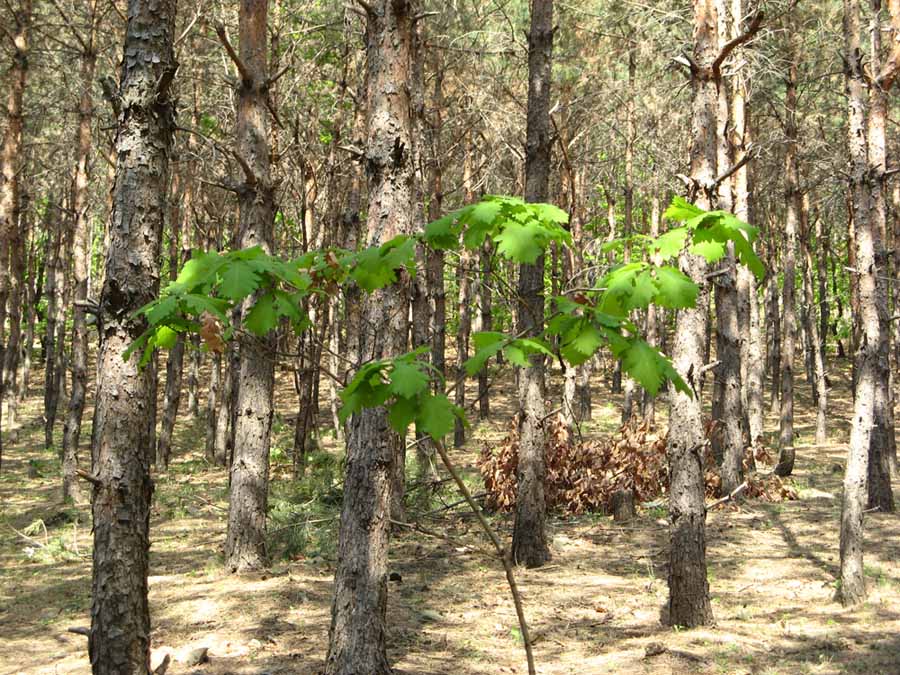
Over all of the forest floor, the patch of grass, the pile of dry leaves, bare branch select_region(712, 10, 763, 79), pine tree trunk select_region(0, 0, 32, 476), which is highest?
pine tree trunk select_region(0, 0, 32, 476)

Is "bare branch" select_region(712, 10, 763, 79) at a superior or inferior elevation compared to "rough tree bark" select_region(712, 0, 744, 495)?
superior

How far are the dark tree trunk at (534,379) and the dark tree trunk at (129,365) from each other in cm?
497

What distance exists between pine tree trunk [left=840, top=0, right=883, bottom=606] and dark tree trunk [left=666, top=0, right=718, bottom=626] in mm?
1870

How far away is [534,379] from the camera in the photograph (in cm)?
916

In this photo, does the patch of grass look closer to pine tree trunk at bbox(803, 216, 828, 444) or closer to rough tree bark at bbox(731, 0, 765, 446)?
rough tree bark at bbox(731, 0, 765, 446)

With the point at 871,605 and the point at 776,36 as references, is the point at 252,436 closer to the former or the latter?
the point at 871,605

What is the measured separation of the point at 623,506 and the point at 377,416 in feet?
25.0

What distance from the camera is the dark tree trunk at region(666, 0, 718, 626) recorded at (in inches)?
276

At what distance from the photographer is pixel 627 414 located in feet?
62.7

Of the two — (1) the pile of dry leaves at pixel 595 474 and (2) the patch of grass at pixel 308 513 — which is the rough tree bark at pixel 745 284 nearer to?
(1) the pile of dry leaves at pixel 595 474

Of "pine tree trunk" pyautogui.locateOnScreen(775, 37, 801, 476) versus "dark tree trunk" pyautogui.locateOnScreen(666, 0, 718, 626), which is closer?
"dark tree trunk" pyautogui.locateOnScreen(666, 0, 718, 626)

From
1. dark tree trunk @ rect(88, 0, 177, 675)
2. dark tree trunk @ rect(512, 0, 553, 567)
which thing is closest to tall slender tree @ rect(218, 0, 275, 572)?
dark tree trunk @ rect(512, 0, 553, 567)

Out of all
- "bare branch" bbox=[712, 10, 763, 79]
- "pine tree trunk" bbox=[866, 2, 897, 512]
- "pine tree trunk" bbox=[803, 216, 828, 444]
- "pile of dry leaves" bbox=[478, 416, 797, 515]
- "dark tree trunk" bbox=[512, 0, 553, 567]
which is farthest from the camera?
"pine tree trunk" bbox=[803, 216, 828, 444]

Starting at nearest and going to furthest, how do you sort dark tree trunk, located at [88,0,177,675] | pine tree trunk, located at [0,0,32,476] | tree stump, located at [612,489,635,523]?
1. dark tree trunk, located at [88,0,177,675]
2. tree stump, located at [612,489,635,523]
3. pine tree trunk, located at [0,0,32,476]
